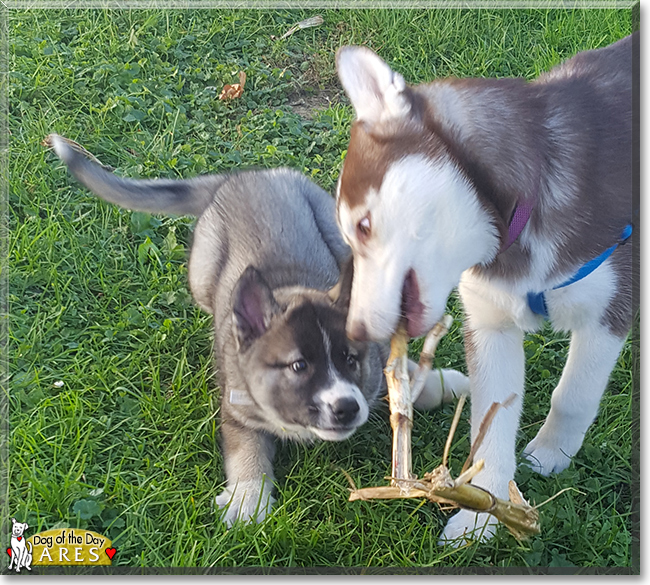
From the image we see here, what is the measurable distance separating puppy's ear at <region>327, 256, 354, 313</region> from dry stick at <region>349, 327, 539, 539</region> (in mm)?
246

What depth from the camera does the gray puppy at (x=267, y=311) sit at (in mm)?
2449

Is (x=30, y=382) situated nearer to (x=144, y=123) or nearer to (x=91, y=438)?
(x=91, y=438)

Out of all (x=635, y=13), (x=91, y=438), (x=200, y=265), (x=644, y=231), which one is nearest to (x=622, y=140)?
(x=644, y=231)

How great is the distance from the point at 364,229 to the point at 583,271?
0.67 metres

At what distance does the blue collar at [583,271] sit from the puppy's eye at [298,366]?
0.73 metres

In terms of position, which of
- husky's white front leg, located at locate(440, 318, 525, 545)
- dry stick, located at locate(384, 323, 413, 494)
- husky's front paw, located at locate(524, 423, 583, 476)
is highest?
dry stick, located at locate(384, 323, 413, 494)

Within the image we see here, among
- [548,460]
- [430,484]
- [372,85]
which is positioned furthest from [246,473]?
[372,85]

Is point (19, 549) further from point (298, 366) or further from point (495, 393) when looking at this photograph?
point (495, 393)

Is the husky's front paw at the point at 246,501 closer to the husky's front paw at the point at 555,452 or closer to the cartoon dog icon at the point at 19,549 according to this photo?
the cartoon dog icon at the point at 19,549

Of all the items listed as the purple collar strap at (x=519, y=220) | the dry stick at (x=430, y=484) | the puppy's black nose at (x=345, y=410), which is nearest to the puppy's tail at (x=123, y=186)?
the puppy's black nose at (x=345, y=410)

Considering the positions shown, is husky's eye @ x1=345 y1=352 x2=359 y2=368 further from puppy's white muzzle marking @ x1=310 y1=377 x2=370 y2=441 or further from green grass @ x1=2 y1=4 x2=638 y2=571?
green grass @ x1=2 y1=4 x2=638 y2=571

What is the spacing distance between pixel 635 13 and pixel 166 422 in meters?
2.06

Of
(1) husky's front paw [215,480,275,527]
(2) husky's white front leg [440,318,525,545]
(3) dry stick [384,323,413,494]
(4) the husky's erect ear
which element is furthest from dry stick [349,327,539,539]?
(4) the husky's erect ear

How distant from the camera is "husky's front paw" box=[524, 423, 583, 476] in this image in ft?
8.50
